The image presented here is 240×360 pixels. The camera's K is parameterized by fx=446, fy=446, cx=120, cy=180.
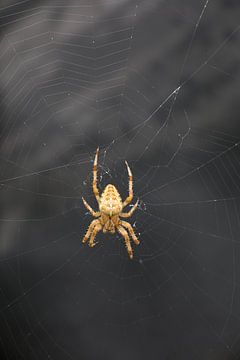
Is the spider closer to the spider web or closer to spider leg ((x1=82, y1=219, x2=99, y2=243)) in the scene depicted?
spider leg ((x1=82, y1=219, x2=99, y2=243))

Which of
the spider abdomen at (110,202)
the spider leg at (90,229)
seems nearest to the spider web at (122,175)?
the spider leg at (90,229)

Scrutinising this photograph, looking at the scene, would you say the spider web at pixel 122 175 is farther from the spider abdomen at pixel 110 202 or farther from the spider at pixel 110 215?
the spider abdomen at pixel 110 202

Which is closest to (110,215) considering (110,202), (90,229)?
(110,202)

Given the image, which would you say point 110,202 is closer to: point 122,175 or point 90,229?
point 90,229

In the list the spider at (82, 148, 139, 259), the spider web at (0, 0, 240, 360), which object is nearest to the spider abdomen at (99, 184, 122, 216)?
the spider at (82, 148, 139, 259)

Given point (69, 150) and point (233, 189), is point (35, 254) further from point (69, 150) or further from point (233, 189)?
point (233, 189)
